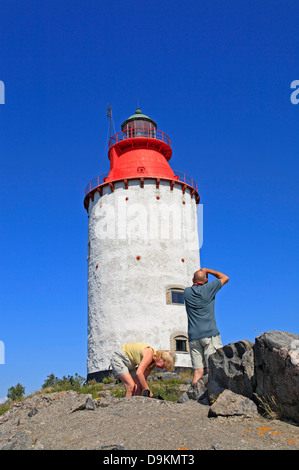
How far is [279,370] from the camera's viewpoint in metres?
5.90

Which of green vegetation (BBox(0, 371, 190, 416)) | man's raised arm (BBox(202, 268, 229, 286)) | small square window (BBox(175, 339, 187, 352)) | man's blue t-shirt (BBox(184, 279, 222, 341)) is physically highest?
man's raised arm (BBox(202, 268, 229, 286))

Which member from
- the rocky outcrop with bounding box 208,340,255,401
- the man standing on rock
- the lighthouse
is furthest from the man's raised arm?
the lighthouse

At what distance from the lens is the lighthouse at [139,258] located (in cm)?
2061

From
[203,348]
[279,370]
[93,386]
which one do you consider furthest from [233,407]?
[93,386]

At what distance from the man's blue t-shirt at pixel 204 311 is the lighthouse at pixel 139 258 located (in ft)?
40.9

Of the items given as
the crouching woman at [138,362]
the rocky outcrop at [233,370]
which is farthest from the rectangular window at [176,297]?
the rocky outcrop at [233,370]

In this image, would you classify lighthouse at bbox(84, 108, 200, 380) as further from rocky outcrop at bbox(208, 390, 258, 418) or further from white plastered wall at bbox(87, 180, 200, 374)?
rocky outcrop at bbox(208, 390, 258, 418)

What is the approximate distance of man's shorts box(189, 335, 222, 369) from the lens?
26.6 feet

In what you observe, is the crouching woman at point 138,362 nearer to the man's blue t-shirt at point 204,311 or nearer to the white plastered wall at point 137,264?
the man's blue t-shirt at point 204,311

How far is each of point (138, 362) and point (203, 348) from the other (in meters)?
1.33
